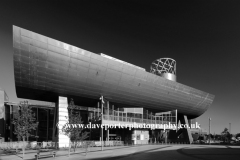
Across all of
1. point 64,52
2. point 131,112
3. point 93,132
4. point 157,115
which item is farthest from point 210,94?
point 64,52

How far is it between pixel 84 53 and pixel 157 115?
3841 centimetres

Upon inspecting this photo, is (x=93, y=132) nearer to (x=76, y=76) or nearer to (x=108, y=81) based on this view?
(x=108, y=81)

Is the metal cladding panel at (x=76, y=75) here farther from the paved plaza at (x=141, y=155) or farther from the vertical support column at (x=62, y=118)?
the paved plaza at (x=141, y=155)

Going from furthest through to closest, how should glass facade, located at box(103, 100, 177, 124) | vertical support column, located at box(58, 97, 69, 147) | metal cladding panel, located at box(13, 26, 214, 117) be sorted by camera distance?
glass facade, located at box(103, 100, 177, 124) < vertical support column, located at box(58, 97, 69, 147) < metal cladding panel, located at box(13, 26, 214, 117)

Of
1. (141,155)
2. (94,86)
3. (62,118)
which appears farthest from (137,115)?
(141,155)

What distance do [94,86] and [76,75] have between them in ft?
17.7

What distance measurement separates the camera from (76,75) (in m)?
42.0

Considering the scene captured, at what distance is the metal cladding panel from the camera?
116 ft

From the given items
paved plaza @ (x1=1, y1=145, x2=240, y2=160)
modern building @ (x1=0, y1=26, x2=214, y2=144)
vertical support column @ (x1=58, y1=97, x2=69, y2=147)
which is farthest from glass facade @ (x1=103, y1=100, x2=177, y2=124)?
paved plaza @ (x1=1, y1=145, x2=240, y2=160)

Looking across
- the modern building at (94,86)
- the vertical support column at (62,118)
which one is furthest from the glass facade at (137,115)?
the vertical support column at (62,118)

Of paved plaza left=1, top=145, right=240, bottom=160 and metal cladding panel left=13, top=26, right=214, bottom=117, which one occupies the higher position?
metal cladding panel left=13, top=26, right=214, bottom=117

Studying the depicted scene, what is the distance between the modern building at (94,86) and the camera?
36.4 m

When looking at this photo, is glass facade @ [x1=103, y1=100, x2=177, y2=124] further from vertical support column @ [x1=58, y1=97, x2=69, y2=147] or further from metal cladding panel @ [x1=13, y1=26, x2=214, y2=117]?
vertical support column @ [x1=58, y1=97, x2=69, y2=147]

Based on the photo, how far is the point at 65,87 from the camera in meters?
42.9
